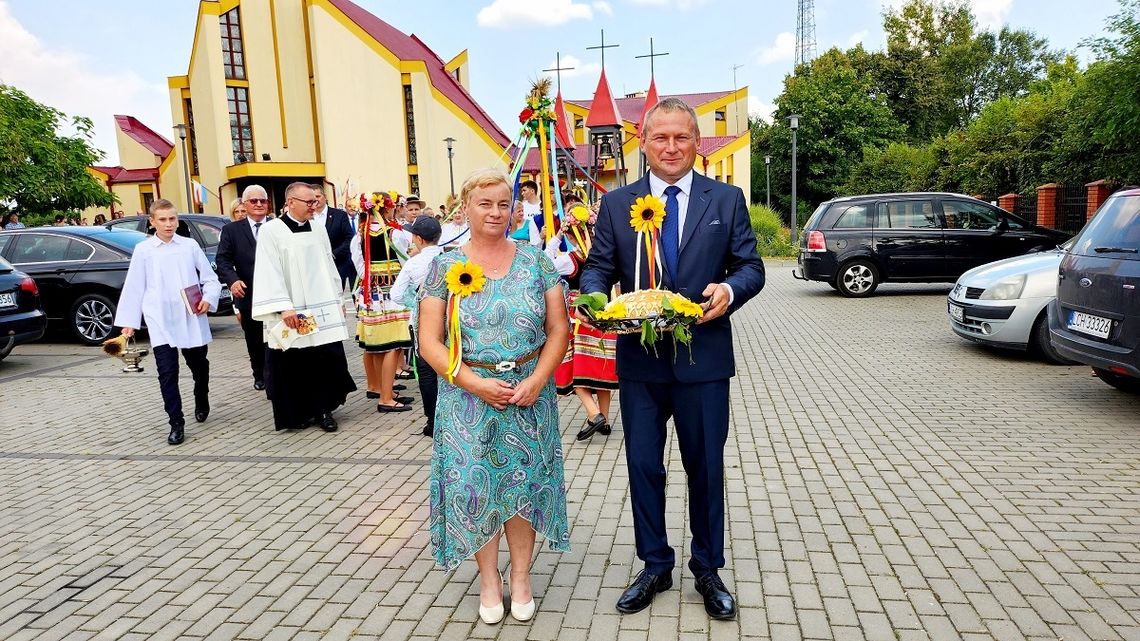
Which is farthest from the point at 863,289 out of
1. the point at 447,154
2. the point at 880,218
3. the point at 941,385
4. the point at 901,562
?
the point at 447,154

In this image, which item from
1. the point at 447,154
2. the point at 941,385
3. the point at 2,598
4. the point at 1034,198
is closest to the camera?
the point at 2,598

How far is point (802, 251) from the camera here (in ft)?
52.7

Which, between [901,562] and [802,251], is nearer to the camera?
[901,562]

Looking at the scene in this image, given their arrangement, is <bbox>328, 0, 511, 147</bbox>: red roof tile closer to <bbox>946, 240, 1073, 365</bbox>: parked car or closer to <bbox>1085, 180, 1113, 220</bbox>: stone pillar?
<bbox>1085, 180, 1113, 220</bbox>: stone pillar

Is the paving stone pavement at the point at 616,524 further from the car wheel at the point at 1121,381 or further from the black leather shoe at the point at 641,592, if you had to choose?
the car wheel at the point at 1121,381

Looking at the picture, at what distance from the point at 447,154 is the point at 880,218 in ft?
87.2

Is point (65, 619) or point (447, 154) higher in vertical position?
point (447, 154)

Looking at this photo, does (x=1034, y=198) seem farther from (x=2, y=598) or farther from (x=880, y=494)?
(x=2, y=598)

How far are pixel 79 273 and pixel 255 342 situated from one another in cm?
583

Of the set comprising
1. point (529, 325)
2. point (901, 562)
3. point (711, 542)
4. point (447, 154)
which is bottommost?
point (901, 562)

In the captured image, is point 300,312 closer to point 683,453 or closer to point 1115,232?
point 683,453

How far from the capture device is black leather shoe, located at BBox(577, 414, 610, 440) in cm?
619

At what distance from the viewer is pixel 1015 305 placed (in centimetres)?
853

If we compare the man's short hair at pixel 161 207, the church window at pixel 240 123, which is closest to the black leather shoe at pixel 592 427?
the man's short hair at pixel 161 207
